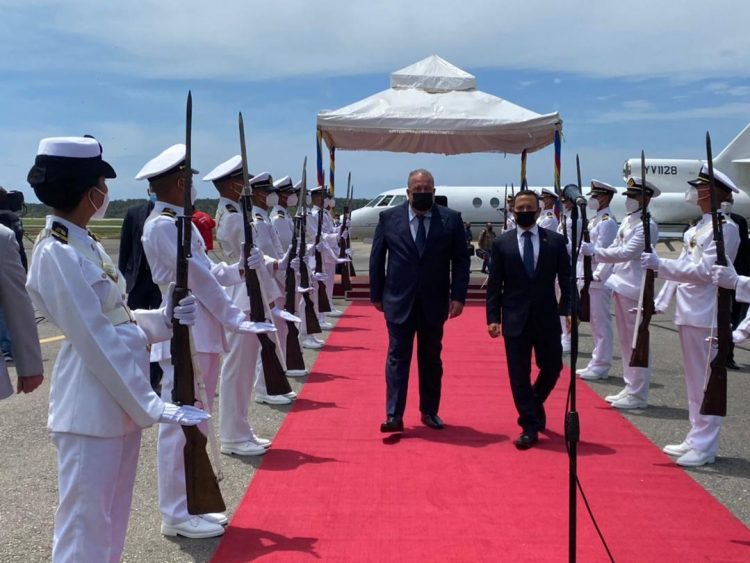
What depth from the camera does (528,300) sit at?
5.68m

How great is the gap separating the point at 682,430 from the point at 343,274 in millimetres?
9729

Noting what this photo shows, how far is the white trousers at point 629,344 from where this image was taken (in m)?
6.90

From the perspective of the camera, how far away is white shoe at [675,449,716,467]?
5.25 metres

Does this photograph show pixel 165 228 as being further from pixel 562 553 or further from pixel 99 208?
pixel 562 553

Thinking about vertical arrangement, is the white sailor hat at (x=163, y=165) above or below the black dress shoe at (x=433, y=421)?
above

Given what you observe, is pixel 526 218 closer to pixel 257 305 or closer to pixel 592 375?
pixel 257 305

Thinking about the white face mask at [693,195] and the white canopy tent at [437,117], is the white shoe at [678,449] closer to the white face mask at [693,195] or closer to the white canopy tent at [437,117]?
the white face mask at [693,195]

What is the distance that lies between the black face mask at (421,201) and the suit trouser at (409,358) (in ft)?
2.26

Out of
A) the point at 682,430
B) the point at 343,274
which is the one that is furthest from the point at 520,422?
the point at 343,274

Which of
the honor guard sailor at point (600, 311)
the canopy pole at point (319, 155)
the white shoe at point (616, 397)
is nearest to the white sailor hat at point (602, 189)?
the honor guard sailor at point (600, 311)

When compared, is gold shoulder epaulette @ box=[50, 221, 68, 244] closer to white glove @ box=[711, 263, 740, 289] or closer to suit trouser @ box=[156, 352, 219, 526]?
suit trouser @ box=[156, 352, 219, 526]

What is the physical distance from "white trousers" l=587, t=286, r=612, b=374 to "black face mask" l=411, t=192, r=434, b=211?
9.79 feet

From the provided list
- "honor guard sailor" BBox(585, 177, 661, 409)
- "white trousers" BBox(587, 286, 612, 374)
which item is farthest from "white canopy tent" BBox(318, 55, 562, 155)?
"honor guard sailor" BBox(585, 177, 661, 409)

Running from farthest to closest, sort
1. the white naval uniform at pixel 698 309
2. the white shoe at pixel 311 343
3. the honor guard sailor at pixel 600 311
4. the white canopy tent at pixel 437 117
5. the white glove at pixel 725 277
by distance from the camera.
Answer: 1. the white canopy tent at pixel 437 117
2. the white shoe at pixel 311 343
3. the honor guard sailor at pixel 600 311
4. the white naval uniform at pixel 698 309
5. the white glove at pixel 725 277
